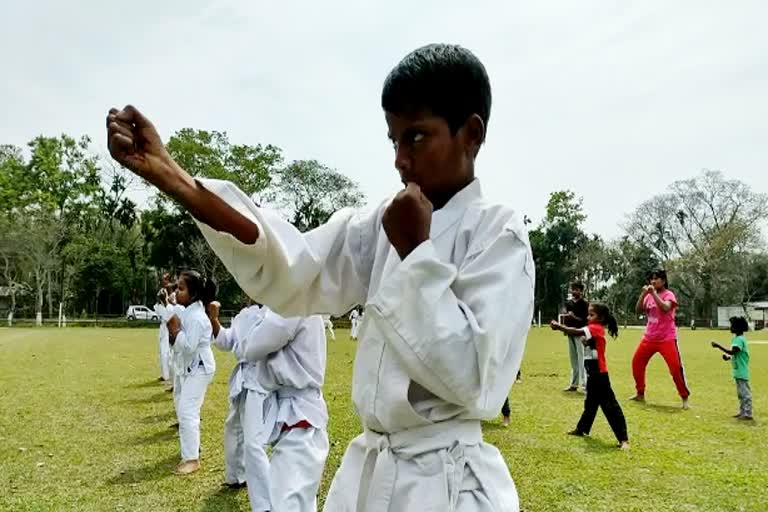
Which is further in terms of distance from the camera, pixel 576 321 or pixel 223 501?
pixel 576 321

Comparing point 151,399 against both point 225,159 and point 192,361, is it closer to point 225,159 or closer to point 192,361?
point 192,361

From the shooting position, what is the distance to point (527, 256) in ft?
5.71

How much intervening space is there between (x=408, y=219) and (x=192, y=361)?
22.2ft

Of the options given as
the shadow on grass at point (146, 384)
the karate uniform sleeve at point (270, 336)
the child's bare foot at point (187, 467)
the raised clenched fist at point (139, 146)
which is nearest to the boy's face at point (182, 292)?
the child's bare foot at point (187, 467)

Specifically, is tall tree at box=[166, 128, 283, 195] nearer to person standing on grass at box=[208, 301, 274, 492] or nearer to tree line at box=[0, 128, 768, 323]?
tree line at box=[0, 128, 768, 323]

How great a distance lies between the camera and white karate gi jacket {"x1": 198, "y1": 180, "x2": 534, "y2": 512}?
1545 millimetres

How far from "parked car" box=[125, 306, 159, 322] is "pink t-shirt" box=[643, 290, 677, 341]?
46138mm

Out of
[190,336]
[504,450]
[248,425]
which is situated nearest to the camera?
[248,425]

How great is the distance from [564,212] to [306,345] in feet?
206

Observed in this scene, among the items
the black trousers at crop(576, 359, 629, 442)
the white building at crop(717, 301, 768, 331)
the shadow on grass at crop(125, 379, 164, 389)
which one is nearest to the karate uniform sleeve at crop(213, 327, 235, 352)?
the black trousers at crop(576, 359, 629, 442)

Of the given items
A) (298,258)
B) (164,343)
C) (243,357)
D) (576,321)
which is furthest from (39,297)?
(298,258)

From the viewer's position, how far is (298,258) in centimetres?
186

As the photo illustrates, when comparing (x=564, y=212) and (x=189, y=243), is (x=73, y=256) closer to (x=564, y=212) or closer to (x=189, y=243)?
(x=189, y=243)

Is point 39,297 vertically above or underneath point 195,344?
above
